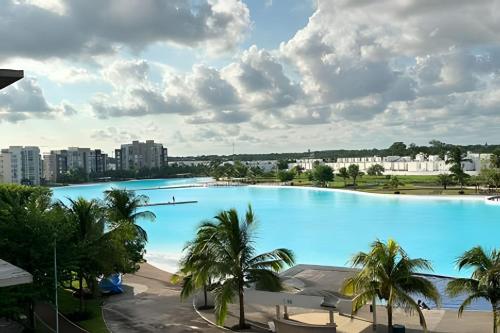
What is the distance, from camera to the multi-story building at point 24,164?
5846 inches

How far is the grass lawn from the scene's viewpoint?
17.0 meters

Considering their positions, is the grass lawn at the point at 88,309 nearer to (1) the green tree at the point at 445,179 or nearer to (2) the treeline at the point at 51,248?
(2) the treeline at the point at 51,248

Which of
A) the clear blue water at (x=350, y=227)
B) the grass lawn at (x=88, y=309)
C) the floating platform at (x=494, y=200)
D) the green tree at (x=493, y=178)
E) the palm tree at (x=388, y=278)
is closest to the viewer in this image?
the palm tree at (x=388, y=278)

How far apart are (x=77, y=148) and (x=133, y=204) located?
179 meters

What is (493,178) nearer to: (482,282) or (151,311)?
(151,311)

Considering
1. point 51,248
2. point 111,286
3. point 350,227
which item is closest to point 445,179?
point 350,227

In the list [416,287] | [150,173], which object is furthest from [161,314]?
[150,173]

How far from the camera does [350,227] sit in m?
44.1

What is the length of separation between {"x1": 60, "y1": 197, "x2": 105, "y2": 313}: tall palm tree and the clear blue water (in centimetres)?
1205

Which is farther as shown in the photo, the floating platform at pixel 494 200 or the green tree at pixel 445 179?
the green tree at pixel 445 179

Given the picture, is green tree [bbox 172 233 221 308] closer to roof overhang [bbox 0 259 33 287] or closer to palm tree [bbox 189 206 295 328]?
palm tree [bbox 189 206 295 328]

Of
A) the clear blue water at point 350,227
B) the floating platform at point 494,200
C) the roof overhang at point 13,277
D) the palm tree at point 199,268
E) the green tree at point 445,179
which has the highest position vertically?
the roof overhang at point 13,277

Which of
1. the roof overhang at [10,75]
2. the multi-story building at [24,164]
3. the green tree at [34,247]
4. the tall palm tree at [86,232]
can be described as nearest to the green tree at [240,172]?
the multi-story building at [24,164]

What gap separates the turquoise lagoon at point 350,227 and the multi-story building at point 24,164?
97.0m
